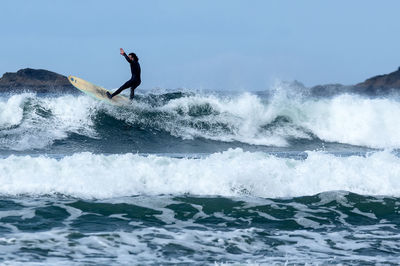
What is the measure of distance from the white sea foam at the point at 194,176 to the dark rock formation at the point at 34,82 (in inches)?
2566

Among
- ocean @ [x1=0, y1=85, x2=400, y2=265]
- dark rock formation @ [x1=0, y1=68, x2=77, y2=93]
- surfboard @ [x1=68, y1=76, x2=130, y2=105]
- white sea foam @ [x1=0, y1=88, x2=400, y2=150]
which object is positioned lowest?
ocean @ [x1=0, y1=85, x2=400, y2=265]

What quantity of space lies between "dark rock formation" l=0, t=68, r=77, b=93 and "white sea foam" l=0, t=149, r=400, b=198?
65186 millimetres

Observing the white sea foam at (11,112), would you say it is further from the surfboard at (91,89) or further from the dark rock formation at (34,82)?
the dark rock formation at (34,82)

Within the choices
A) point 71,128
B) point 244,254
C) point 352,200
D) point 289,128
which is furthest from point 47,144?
point 244,254

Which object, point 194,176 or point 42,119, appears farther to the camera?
point 42,119

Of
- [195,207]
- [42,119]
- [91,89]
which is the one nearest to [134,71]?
[91,89]

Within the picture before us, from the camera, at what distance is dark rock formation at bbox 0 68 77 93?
7462cm

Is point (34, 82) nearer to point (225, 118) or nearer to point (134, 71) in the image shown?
point (225, 118)

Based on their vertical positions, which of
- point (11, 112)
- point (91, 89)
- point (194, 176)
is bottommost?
point (194, 176)

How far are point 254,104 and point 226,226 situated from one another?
Result: 1423cm

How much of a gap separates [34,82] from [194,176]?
71554mm

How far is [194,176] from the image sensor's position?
28.4 ft

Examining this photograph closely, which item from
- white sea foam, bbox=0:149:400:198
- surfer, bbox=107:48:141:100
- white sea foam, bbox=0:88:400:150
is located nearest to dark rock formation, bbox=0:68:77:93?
white sea foam, bbox=0:88:400:150

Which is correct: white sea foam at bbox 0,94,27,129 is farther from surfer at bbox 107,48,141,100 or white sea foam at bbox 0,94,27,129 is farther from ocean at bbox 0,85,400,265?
surfer at bbox 107,48,141,100
